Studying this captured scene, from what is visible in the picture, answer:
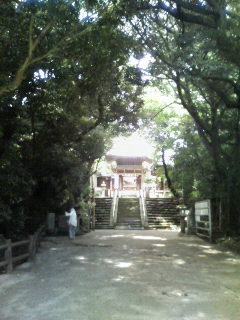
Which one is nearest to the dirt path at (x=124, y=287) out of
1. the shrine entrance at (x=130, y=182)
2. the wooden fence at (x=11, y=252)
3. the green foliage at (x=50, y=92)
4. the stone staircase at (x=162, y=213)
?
the wooden fence at (x=11, y=252)

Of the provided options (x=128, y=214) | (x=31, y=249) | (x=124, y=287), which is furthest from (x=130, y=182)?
(x=124, y=287)

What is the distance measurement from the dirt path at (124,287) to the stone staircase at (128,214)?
12925mm

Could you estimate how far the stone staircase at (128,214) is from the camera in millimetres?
25312

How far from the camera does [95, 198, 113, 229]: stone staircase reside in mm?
25341

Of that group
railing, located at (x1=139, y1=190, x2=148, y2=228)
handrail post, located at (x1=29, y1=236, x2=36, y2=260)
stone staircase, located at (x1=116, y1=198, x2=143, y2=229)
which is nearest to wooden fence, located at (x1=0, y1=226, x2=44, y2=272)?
handrail post, located at (x1=29, y1=236, x2=36, y2=260)

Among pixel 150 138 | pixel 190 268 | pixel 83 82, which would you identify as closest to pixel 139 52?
pixel 83 82

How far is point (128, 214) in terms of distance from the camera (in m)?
27.5

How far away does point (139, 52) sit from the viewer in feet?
44.6

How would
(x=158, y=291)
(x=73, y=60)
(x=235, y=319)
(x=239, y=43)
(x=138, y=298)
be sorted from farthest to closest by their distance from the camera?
(x=73, y=60), (x=239, y=43), (x=158, y=291), (x=138, y=298), (x=235, y=319)

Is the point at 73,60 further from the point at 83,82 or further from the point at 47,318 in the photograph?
the point at 47,318

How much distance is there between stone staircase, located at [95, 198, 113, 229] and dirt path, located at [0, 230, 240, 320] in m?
13.0

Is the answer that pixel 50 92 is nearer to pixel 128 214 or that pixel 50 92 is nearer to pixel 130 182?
pixel 128 214

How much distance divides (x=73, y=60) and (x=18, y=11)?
254 cm

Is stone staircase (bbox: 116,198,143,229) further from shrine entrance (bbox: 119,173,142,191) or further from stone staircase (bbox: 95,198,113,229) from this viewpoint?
shrine entrance (bbox: 119,173,142,191)
